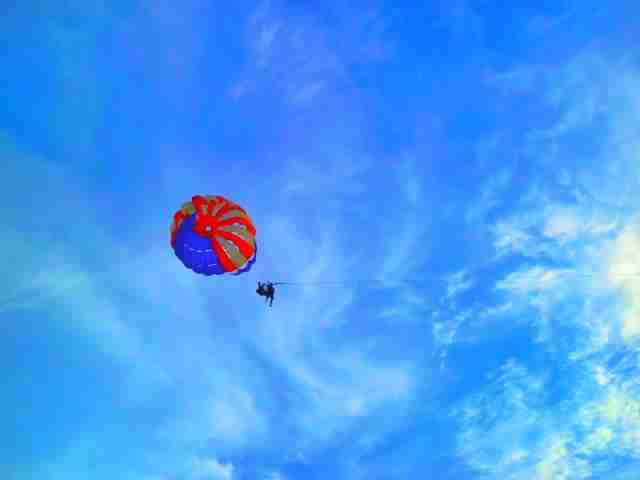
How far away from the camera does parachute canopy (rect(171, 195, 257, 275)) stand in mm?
34406

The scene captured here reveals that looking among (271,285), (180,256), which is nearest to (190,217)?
(180,256)

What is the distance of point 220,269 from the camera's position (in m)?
34.7

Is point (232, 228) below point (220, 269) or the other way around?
the other way around

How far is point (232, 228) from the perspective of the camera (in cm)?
3500

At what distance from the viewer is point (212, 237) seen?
113 ft

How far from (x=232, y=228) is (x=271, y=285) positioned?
4730mm

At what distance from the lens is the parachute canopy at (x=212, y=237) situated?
1355 inches

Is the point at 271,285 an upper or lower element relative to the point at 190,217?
lower

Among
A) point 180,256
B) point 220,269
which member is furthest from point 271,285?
point 180,256

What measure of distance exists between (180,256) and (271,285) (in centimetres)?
634

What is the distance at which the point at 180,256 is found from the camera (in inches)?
1357

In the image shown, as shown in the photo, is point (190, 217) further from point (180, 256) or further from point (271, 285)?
point (271, 285)

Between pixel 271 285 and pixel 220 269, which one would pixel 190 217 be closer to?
pixel 220 269

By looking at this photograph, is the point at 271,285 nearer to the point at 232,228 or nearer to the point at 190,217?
the point at 232,228
